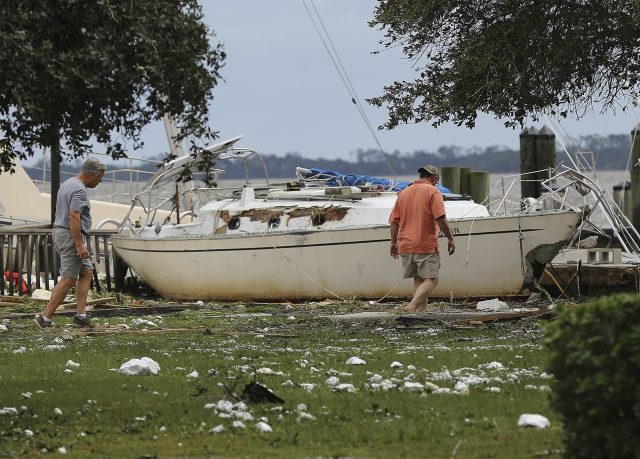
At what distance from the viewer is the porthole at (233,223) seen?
89.8 feet

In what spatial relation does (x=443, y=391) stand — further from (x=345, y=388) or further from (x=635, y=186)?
(x=635, y=186)

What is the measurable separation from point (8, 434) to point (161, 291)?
2003 cm

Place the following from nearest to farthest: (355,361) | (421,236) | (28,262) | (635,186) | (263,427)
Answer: (263,427), (355,361), (421,236), (28,262), (635,186)

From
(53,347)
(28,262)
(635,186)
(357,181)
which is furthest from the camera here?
(635,186)

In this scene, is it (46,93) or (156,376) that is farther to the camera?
(156,376)

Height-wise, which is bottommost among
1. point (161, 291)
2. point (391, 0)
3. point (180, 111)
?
point (161, 291)

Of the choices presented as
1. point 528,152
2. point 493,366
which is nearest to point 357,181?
point 528,152

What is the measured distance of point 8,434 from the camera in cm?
946

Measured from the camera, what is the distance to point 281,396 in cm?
1090

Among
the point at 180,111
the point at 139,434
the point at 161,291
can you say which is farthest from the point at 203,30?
the point at 161,291

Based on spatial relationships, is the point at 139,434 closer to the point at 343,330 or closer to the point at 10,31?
the point at 10,31

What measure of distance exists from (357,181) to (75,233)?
1174 centimetres

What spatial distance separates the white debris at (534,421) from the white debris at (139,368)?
446cm

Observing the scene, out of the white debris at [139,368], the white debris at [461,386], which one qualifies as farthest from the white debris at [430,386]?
the white debris at [139,368]
